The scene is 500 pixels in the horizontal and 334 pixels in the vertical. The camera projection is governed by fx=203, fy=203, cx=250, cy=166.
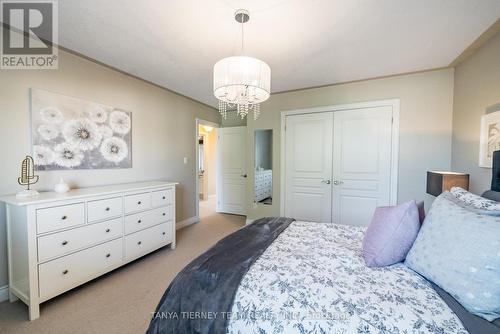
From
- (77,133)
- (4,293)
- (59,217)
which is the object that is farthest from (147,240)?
(77,133)

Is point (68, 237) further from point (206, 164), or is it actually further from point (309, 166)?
point (206, 164)

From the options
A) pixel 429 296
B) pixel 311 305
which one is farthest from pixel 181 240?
pixel 429 296

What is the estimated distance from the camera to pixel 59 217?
1721 millimetres

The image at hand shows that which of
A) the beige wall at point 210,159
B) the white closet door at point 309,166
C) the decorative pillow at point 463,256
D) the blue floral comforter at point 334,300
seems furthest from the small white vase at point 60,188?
the beige wall at point 210,159

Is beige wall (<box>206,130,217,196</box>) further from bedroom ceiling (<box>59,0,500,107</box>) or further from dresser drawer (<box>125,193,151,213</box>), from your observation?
dresser drawer (<box>125,193,151,213</box>)

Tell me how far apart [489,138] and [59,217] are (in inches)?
154

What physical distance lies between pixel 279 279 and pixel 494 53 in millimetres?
2789

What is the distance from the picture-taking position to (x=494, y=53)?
1878 mm

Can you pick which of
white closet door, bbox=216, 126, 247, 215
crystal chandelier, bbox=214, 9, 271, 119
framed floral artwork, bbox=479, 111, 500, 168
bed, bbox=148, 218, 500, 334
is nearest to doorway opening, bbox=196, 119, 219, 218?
white closet door, bbox=216, 126, 247, 215

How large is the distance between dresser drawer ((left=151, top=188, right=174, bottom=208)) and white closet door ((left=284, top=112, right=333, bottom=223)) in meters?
1.91

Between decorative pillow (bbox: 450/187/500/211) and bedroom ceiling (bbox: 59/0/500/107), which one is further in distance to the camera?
bedroom ceiling (bbox: 59/0/500/107)

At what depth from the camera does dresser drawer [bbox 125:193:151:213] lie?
228 centimetres

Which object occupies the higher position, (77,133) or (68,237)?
(77,133)

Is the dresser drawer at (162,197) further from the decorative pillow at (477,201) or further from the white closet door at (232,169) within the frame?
the decorative pillow at (477,201)
